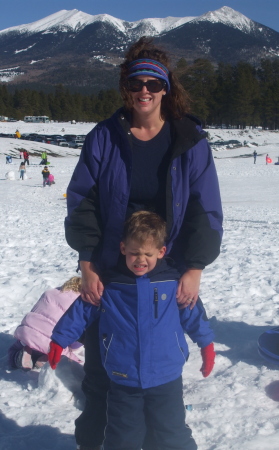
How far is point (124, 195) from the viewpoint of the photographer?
6.97 feet

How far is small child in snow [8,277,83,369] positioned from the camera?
3293mm

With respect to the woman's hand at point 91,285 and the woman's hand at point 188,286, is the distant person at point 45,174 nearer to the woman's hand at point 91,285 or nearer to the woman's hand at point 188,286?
the woman's hand at point 91,285

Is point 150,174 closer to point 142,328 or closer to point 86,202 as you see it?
point 86,202

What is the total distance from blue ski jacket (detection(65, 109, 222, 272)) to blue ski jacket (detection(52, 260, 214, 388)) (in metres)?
0.12

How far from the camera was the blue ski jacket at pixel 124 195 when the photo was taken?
2127 mm

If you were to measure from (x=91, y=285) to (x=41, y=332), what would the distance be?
129cm

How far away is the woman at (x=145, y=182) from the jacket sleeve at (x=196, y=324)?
0.07 m

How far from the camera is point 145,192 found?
217 cm

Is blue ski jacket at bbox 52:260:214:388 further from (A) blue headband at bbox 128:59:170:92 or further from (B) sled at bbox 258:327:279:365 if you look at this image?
(B) sled at bbox 258:327:279:365

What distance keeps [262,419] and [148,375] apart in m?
1.01

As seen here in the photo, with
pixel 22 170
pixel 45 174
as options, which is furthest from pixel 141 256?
pixel 22 170

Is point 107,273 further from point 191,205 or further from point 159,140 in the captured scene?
point 159,140

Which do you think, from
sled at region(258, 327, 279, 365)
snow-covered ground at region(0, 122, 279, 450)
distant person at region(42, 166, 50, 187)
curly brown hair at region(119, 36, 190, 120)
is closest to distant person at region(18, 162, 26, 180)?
distant person at region(42, 166, 50, 187)

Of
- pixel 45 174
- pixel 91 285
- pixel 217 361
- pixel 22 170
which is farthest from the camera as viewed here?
pixel 22 170
